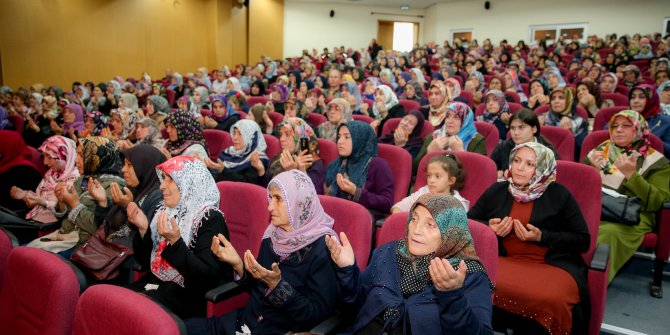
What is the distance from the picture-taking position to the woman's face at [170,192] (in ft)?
7.53

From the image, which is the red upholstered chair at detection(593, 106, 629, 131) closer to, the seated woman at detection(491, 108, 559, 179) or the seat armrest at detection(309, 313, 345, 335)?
the seated woman at detection(491, 108, 559, 179)

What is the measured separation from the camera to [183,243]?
205cm

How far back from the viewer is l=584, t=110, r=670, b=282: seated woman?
280 centimetres

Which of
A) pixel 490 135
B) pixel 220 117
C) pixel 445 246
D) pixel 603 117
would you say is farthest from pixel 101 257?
pixel 603 117

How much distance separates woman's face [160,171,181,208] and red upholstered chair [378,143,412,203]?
1.53 metres

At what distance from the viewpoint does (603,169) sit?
3.14 meters

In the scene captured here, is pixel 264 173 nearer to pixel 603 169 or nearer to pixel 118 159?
pixel 118 159

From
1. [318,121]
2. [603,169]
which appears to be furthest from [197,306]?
[318,121]

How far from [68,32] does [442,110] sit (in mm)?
10368

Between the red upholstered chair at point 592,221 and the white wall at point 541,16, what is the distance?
14517 millimetres

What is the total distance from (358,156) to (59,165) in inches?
85.3

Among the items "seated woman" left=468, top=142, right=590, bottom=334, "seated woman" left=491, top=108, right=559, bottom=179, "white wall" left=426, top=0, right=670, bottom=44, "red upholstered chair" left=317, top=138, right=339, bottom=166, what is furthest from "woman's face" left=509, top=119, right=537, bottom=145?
"white wall" left=426, top=0, right=670, bottom=44

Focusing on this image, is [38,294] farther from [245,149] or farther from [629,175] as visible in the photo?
[629,175]

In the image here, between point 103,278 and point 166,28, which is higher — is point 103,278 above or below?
below
